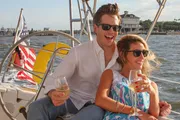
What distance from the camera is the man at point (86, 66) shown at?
7.90 feet

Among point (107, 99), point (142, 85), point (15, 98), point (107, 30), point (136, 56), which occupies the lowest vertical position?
point (15, 98)

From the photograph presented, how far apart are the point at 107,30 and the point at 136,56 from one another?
27cm

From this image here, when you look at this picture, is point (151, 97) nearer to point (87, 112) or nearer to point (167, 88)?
point (87, 112)

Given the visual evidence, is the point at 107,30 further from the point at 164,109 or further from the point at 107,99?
the point at 164,109

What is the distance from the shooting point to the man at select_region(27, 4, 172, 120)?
241 cm

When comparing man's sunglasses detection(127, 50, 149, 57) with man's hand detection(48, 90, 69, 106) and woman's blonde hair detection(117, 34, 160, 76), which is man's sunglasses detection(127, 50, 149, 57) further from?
man's hand detection(48, 90, 69, 106)

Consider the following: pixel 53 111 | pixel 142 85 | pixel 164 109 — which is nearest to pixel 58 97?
pixel 53 111

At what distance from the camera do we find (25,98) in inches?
130

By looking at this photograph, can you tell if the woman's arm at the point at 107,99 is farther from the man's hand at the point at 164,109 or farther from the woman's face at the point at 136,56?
the man's hand at the point at 164,109

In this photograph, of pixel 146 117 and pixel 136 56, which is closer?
pixel 146 117

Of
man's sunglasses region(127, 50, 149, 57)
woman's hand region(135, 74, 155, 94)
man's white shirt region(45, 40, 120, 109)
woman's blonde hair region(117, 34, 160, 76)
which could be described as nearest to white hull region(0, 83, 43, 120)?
man's white shirt region(45, 40, 120, 109)

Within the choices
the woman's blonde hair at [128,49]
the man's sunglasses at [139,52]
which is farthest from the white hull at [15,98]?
the man's sunglasses at [139,52]

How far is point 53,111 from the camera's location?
2422mm

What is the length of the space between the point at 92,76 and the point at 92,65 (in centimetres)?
8
